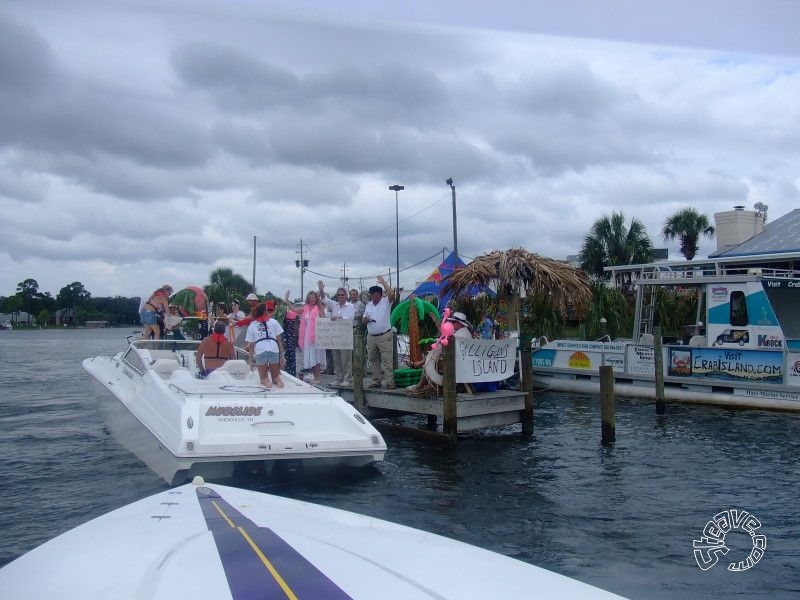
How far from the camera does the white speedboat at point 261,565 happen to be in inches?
130

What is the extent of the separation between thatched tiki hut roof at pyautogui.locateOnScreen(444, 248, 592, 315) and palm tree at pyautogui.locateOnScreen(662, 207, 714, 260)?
26837mm

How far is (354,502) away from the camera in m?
9.05

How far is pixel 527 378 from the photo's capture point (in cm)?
1315

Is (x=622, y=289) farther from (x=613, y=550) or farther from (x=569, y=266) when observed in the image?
(x=613, y=550)

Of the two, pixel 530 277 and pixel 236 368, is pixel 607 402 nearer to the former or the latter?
pixel 530 277

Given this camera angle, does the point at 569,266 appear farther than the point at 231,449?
Yes

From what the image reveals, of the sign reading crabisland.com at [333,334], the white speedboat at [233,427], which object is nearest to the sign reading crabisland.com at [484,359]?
the sign reading crabisland.com at [333,334]

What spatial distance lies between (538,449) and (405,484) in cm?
352

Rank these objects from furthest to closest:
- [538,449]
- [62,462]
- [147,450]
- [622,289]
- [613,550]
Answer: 1. [622,289]
2. [538,449]
3. [62,462]
4. [147,450]
5. [613,550]

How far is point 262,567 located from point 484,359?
968 centimetres

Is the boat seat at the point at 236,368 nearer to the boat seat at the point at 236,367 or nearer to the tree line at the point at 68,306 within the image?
the boat seat at the point at 236,367

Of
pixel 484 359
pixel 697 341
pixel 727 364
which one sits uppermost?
pixel 697 341

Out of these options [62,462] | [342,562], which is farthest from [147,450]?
[342,562]

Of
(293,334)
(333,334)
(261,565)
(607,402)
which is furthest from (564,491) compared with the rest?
(293,334)
